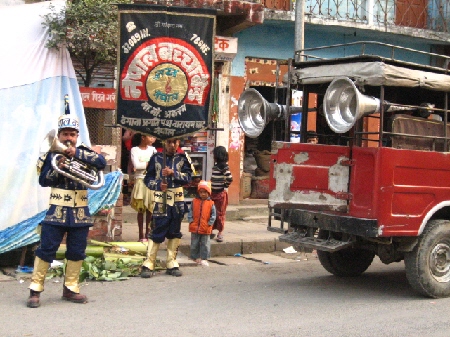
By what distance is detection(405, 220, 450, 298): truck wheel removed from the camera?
7090 mm

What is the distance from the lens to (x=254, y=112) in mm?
8055

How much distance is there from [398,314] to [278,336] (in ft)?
4.84

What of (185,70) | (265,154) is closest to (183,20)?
(185,70)

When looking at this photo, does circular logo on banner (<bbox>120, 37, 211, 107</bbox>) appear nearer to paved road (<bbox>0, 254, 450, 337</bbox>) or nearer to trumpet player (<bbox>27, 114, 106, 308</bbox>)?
trumpet player (<bbox>27, 114, 106, 308</bbox>)

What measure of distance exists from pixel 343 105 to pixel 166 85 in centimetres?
231

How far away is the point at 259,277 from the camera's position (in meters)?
8.49

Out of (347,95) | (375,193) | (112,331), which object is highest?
(347,95)

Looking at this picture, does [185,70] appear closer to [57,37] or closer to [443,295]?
[57,37]

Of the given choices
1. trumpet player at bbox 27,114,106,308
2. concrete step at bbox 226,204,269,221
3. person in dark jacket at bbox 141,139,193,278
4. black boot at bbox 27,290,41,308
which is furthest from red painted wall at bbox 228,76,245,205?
Result: black boot at bbox 27,290,41,308

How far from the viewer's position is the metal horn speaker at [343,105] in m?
6.74

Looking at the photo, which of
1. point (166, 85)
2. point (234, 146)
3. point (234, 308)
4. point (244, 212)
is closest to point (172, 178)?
point (166, 85)

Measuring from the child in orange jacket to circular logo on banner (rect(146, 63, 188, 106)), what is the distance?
4.47 feet

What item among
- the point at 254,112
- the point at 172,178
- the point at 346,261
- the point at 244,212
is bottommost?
the point at 346,261

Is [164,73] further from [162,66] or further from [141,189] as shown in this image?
[141,189]
